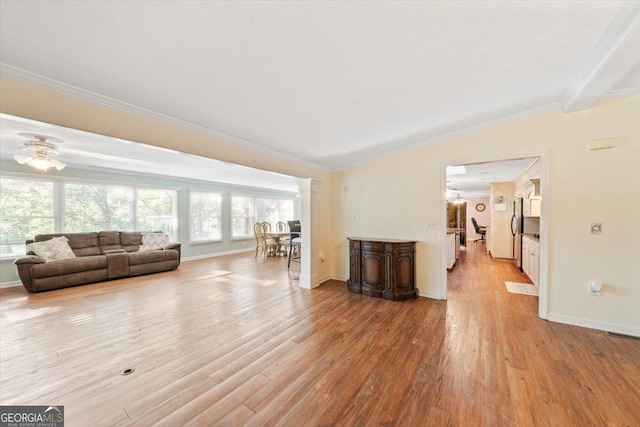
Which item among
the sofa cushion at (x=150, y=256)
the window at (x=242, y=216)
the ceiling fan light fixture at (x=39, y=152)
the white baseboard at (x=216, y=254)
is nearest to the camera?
the ceiling fan light fixture at (x=39, y=152)

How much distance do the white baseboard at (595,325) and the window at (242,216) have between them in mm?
8224

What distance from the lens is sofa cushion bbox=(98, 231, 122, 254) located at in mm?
5461

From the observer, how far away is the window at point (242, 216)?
8.60 m

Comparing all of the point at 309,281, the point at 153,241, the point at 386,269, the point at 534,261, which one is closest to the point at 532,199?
the point at 534,261

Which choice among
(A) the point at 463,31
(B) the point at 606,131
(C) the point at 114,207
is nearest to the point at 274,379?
(A) the point at 463,31

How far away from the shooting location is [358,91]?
223cm

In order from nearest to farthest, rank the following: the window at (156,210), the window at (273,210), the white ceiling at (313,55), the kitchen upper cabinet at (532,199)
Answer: the white ceiling at (313,55)
the kitchen upper cabinet at (532,199)
the window at (156,210)
the window at (273,210)

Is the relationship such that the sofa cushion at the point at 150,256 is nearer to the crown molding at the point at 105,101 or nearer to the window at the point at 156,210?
the window at the point at 156,210

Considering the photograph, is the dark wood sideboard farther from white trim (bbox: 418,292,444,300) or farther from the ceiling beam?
the ceiling beam

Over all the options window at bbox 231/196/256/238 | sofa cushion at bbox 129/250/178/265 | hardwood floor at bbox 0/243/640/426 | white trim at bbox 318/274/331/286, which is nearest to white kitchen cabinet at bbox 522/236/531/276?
hardwood floor at bbox 0/243/640/426

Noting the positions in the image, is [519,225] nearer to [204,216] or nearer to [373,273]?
[373,273]

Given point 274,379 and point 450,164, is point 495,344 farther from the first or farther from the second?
point 450,164

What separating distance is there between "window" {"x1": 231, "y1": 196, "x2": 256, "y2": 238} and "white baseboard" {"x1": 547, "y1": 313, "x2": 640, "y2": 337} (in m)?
8.22

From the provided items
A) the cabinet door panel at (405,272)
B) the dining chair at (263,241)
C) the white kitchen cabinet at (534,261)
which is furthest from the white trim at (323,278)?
the white kitchen cabinet at (534,261)
